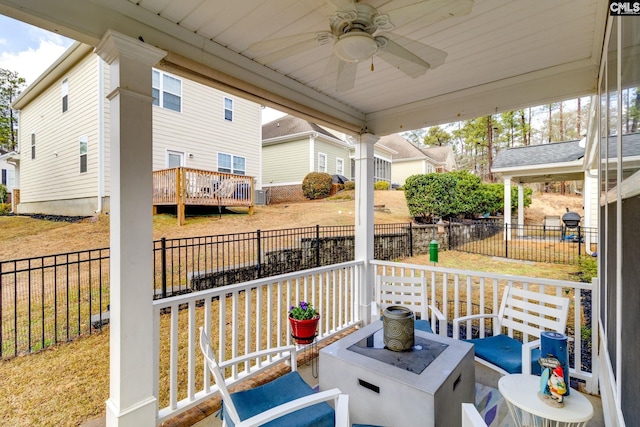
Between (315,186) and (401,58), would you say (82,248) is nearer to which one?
(401,58)

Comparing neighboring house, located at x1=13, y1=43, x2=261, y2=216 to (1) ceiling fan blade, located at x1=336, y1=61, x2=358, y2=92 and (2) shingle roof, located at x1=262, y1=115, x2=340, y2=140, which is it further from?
(1) ceiling fan blade, located at x1=336, y1=61, x2=358, y2=92

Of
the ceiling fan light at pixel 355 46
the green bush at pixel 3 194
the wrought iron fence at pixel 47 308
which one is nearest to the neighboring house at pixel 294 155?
the wrought iron fence at pixel 47 308

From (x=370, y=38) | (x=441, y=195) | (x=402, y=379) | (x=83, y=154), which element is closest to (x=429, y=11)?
(x=370, y=38)

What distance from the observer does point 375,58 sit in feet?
7.88

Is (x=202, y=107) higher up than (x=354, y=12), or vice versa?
(x=202, y=107)

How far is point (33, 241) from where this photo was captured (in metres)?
5.23

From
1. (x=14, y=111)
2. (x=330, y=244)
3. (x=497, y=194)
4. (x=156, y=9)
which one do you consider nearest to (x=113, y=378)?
(x=156, y=9)

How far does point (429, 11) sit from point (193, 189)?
5914mm

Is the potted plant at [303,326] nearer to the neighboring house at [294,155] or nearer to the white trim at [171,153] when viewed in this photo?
the white trim at [171,153]

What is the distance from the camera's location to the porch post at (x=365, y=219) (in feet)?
12.2

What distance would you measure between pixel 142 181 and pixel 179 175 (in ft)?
15.3

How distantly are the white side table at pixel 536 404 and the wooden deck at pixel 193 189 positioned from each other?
612 cm

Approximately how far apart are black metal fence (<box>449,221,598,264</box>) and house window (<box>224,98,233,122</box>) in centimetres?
743

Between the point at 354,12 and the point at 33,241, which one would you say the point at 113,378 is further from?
the point at 33,241
